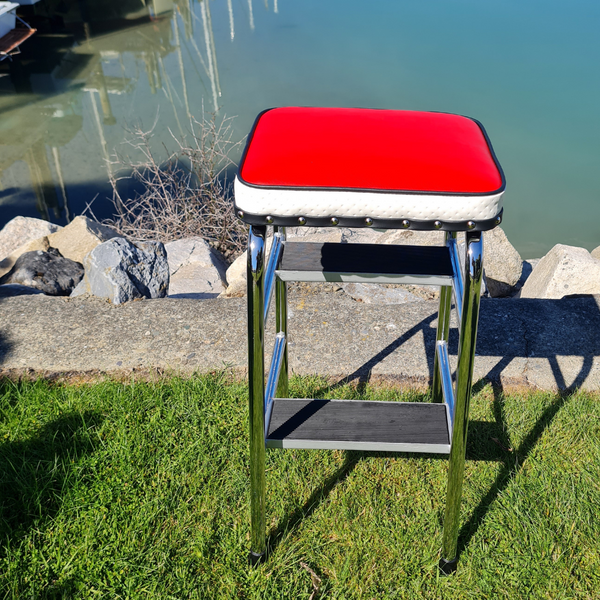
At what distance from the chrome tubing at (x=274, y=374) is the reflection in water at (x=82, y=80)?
3.79 meters

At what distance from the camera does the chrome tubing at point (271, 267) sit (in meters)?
1.57

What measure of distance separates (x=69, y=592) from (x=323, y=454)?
2.94 ft

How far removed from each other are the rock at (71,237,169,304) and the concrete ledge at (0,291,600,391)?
7.2 inches

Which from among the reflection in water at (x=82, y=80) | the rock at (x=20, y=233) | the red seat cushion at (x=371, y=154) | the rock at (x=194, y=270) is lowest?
the reflection in water at (x=82, y=80)

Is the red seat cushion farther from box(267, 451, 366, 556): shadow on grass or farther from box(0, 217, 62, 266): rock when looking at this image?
box(0, 217, 62, 266): rock

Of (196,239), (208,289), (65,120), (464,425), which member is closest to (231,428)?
(464,425)

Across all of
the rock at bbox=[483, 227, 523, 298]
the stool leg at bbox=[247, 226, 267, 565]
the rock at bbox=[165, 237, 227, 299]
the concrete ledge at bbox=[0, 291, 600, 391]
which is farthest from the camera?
the rock at bbox=[165, 237, 227, 299]

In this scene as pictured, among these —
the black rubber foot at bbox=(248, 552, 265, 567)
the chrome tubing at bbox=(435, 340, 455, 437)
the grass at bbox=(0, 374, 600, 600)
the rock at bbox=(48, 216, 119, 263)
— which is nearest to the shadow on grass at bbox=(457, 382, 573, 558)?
the grass at bbox=(0, 374, 600, 600)

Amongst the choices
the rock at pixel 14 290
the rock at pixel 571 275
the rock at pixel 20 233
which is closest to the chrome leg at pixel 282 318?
the rock at pixel 571 275

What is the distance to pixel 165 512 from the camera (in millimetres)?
1866

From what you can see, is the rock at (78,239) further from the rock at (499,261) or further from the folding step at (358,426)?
the folding step at (358,426)

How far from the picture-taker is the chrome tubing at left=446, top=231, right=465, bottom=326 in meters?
1.47

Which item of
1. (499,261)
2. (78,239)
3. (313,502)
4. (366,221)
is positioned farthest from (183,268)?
(366,221)

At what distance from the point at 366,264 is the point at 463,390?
0.50 meters
